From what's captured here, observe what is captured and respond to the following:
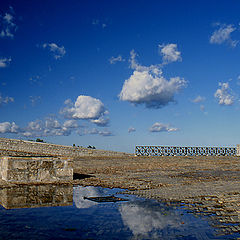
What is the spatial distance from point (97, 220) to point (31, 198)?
2.35 metres

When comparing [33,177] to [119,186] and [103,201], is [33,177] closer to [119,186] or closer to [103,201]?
[119,186]

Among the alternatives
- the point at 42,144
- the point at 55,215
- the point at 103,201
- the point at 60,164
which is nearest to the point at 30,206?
the point at 55,215

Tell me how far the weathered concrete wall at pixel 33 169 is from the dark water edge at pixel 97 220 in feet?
9.09

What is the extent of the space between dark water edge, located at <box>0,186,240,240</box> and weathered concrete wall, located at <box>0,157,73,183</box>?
277cm

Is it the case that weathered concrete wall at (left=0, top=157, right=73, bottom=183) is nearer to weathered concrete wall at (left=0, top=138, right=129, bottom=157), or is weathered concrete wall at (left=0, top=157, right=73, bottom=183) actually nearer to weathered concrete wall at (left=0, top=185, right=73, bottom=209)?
weathered concrete wall at (left=0, top=185, right=73, bottom=209)

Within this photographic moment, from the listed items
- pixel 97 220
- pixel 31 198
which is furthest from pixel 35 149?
pixel 97 220

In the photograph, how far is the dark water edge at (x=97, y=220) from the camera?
11.3ft

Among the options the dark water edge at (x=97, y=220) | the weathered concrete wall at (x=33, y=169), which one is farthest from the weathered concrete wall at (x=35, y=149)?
the dark water edge at (x=97, y=220)

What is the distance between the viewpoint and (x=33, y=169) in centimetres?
872

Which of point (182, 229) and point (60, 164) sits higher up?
point (60, 164)

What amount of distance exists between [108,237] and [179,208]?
218cm

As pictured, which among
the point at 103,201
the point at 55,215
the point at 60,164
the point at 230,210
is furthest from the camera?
the point at 60,164

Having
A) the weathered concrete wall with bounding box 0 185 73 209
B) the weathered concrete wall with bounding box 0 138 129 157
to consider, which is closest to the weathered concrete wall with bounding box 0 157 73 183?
the weathered concrete wall with bounding box 0 185 73 209

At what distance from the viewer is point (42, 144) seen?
26.2 metres
